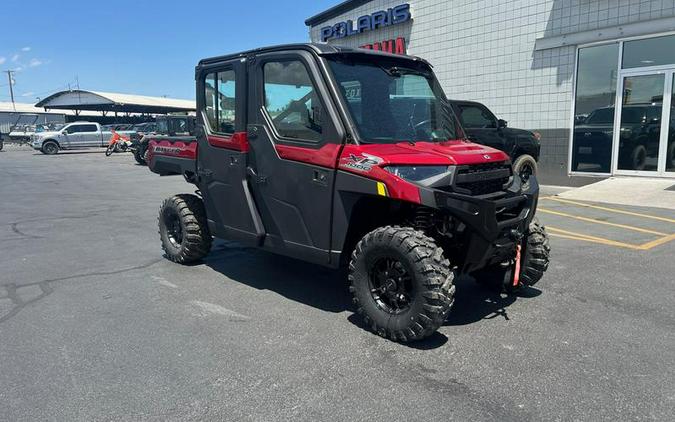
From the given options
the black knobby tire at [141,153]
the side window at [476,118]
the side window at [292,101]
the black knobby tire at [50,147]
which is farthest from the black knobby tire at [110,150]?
the side window at [292,101]

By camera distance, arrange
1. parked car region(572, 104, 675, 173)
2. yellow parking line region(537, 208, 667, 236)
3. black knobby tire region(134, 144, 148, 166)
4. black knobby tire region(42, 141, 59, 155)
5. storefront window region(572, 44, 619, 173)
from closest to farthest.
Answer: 1. yellow parking line region(537, 208, 667, 236)
2. parked car region(572, 104, 675, 173)
3. storefront window region(572, 44, 619, 173)
4. black knobby tire region(134, 144, 148, 166)
5. black knobby tire region(42, 141, 59, 155)

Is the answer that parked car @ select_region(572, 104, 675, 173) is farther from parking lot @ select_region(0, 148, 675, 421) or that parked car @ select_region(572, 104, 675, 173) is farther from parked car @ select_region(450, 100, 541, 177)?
parking lot @ select_region(0, 148, 675, 421)

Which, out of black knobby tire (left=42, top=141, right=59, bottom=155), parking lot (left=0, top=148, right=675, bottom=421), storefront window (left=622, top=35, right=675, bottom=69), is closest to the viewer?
parking lot (left=0, top=148, right=675, bottom=421)

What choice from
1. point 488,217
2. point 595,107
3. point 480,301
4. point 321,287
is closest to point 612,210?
point 595,107

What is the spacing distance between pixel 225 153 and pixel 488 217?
2.73m

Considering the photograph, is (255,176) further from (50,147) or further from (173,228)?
(50,147)

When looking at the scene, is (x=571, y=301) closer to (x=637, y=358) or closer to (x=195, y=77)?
(x=637, y=358)

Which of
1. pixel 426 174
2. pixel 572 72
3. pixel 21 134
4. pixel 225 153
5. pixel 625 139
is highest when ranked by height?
pixel 572 72

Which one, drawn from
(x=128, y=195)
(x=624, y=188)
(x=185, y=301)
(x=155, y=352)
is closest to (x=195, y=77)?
(x=185, y=301)

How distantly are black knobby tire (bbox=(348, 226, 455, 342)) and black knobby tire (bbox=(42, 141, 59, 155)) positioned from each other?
109ft

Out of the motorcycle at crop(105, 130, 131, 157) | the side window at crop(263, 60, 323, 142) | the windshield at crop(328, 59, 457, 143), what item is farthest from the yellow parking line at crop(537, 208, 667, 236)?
the motorcycle at crop(105, 130, 131, 157)

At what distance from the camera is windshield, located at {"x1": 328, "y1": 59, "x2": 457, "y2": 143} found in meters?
4.29

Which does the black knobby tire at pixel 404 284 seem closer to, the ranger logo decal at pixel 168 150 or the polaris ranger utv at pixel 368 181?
the polaris ranger utv at pixel 368 181

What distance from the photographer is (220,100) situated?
Result: 17.5ft
